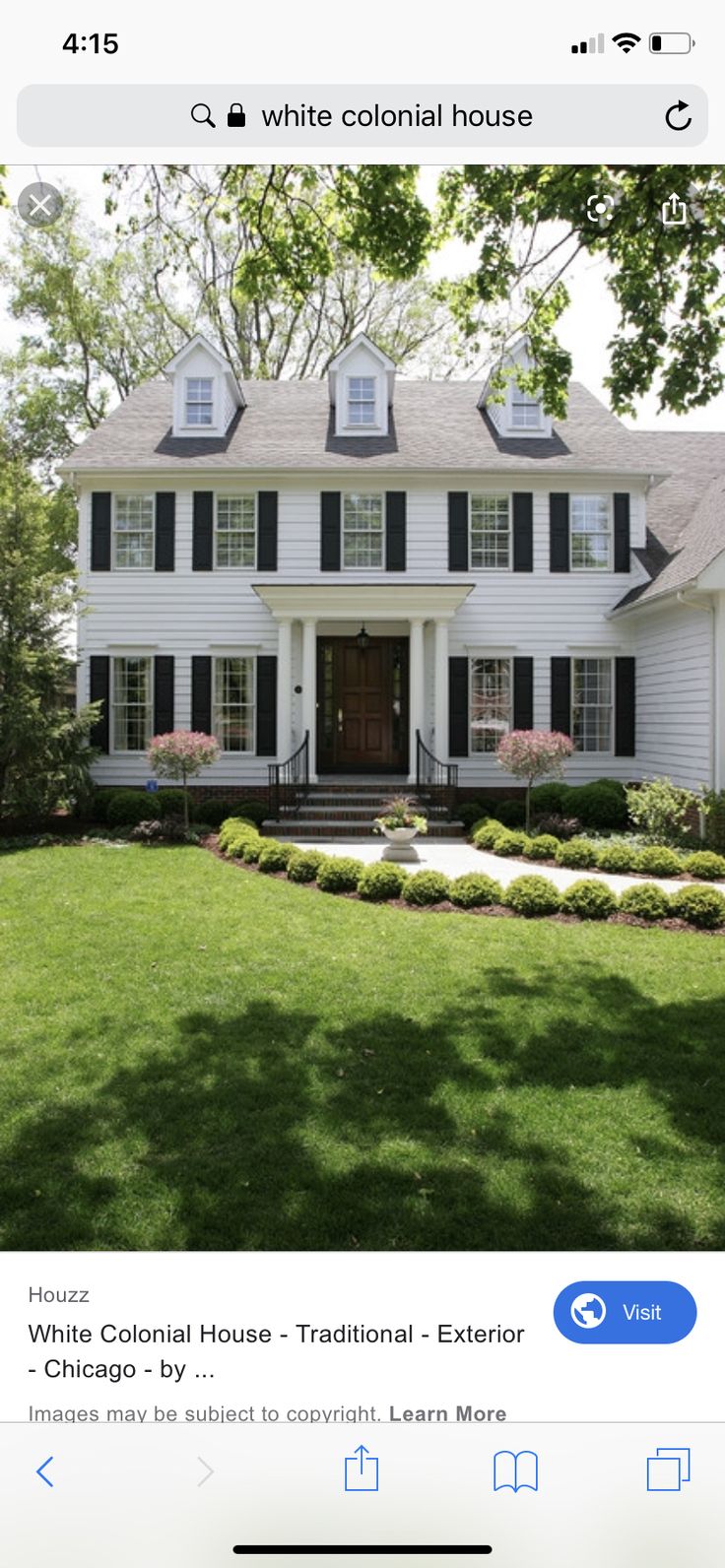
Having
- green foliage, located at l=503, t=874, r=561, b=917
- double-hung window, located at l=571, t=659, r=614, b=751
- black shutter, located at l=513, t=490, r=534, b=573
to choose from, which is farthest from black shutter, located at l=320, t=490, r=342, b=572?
green foliage, located at l=503, t=874, r=561, b=917

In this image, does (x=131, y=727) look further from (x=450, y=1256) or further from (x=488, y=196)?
(x=450, y=1256)

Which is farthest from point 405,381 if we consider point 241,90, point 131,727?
point 241,90

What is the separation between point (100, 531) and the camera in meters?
15.4

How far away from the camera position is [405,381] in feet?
58.3

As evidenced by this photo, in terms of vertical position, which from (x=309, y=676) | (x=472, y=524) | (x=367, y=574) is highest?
(x=472, y=524)

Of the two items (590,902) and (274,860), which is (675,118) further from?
(274,860)

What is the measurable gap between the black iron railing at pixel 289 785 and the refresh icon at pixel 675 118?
11.6 m

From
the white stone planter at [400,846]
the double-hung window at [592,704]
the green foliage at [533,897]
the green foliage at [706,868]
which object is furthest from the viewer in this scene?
the double-hung window at [592,704]

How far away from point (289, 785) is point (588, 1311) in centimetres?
1254

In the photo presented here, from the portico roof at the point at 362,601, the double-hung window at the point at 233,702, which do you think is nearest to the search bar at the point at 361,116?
the portico roof at the point at 362,601

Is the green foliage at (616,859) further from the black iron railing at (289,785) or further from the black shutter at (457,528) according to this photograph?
the black shutter at (457,528)

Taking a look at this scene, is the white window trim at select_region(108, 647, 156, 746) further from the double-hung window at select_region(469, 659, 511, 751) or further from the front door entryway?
the double-hung window at select_region(469, 659, 511, 751)

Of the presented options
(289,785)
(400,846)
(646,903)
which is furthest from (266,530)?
(646,903)

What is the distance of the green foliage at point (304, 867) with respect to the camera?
9320mm
